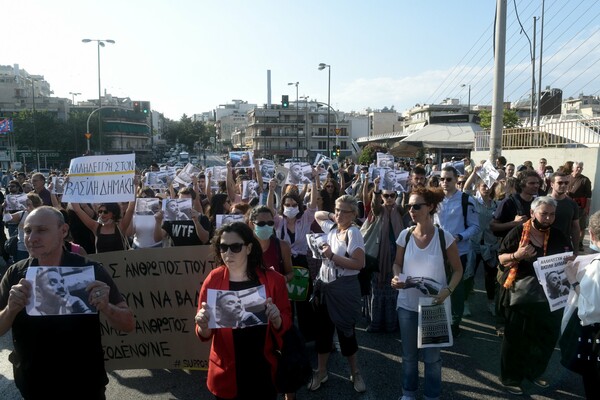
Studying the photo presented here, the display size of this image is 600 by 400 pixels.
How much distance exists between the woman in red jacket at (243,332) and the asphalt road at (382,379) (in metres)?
1.43

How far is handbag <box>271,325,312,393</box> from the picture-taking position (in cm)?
306

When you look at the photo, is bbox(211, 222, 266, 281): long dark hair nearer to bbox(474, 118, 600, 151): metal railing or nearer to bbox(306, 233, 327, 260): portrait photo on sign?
bbox(306, 233, 327, 260): portrait photo on sign

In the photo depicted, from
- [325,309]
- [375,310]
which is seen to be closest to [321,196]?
[375,310]

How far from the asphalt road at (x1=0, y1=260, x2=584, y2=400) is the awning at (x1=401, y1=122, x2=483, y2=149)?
21.3 metres

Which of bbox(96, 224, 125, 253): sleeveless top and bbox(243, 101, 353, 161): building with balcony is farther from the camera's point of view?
bbox(243, 101, 353, 161): building with balcony

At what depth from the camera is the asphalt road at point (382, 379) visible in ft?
14.3

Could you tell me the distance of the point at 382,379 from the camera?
4.64 metres

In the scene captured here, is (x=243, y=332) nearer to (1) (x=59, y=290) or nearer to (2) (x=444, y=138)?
(1) (x=59, y=290)

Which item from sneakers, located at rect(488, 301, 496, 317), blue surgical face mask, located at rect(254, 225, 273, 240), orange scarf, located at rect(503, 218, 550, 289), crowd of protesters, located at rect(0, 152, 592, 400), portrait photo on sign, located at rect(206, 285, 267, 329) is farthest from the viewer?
sneakers, located at rect(488, 301, 496, 317)

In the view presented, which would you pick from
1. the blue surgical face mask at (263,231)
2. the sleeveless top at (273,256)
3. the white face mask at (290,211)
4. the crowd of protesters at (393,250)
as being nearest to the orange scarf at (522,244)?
the crowd of protesters at (393,250)

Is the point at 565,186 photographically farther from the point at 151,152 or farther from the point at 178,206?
the point at 151,152

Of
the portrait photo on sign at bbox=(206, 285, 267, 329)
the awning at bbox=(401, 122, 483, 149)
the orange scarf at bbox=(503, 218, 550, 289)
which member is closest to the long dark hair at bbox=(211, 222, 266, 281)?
the portrait photo on sign at bbox=(206, 285, 267, 329)

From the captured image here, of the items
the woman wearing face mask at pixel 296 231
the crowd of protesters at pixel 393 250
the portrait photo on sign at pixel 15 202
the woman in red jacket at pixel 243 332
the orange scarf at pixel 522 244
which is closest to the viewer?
the woman in red jacket at pixel 243 332

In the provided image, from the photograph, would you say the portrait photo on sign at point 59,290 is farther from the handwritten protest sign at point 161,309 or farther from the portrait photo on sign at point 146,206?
the portrait photo on sign at point 146,206
